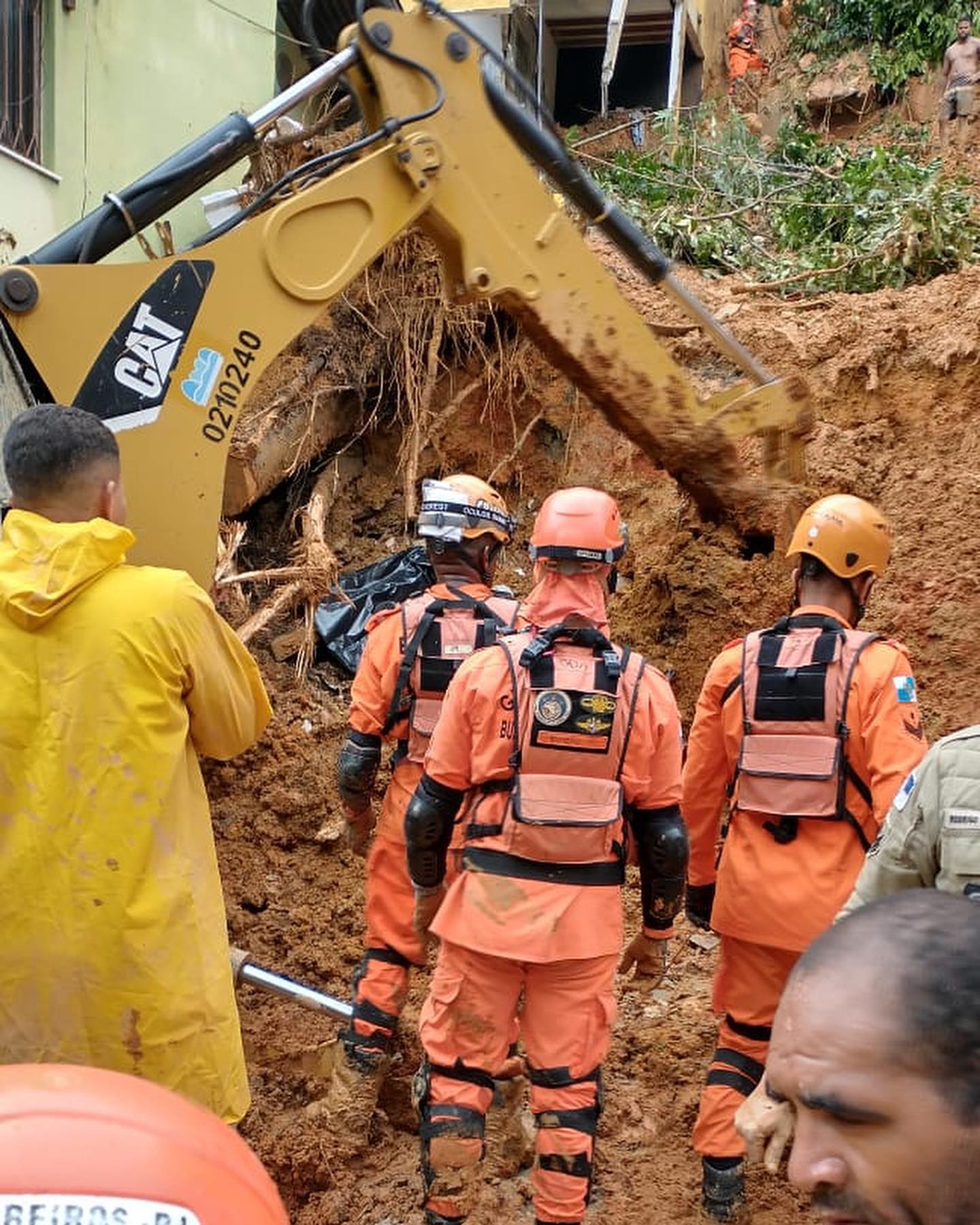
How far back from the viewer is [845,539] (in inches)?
162

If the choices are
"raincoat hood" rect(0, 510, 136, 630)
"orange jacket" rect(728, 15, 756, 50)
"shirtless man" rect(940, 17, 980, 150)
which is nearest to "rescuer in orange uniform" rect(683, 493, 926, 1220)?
"raincoat hood" rect(0, 510, 136, 630)

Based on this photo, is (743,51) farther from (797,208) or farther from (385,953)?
(385,953)

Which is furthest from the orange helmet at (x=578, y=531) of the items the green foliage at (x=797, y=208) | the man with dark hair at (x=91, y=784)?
the green foliage at (x=797, y=208)

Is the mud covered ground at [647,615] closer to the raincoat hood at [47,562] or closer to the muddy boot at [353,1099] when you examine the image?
the muddy boot at [353,1099]

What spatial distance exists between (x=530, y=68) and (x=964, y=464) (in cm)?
1404

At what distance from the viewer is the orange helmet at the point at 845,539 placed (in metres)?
4.10

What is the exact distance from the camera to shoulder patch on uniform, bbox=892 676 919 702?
3781 mm

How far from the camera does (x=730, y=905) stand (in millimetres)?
4004

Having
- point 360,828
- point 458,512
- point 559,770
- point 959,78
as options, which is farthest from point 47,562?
point 959,78

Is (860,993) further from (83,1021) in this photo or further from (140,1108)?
(83,1021)

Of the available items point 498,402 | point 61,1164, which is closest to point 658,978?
point 61,1164

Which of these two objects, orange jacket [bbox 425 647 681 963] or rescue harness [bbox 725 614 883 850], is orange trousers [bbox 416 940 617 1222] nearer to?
orange jacket [bbox 425 647 681 963]

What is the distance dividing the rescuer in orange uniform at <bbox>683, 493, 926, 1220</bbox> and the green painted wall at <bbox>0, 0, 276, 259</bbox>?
260 inches

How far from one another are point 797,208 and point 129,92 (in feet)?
18.7
